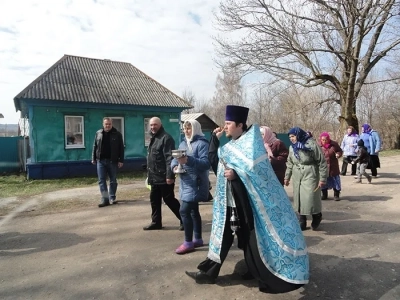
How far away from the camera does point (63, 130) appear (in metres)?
13.2

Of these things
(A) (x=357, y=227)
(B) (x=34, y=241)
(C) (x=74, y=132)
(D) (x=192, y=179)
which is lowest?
(B) (x=34, y=241)

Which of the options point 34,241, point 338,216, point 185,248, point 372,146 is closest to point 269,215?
point 185,248

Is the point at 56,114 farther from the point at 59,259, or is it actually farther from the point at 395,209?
the point at 395,209

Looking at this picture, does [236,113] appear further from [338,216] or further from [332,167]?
[332,167]

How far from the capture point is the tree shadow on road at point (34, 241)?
4773 mm

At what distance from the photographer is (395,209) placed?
6.63m

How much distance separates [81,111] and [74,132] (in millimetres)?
921

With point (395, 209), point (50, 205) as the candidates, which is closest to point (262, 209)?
point (395, 209)

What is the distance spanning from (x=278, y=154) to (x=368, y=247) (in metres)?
2.02

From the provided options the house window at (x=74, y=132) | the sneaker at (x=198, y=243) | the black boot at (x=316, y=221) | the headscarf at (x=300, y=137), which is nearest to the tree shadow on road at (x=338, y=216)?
the black boot at (x=316, y=221)

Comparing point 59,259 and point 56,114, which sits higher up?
point 56,114

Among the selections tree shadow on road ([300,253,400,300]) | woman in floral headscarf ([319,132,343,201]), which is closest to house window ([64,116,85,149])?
woman in floral headscarf ([319,132,343,201])

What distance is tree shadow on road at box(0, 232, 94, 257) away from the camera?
477 cm

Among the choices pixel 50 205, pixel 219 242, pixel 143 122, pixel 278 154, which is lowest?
pixel 50 205
